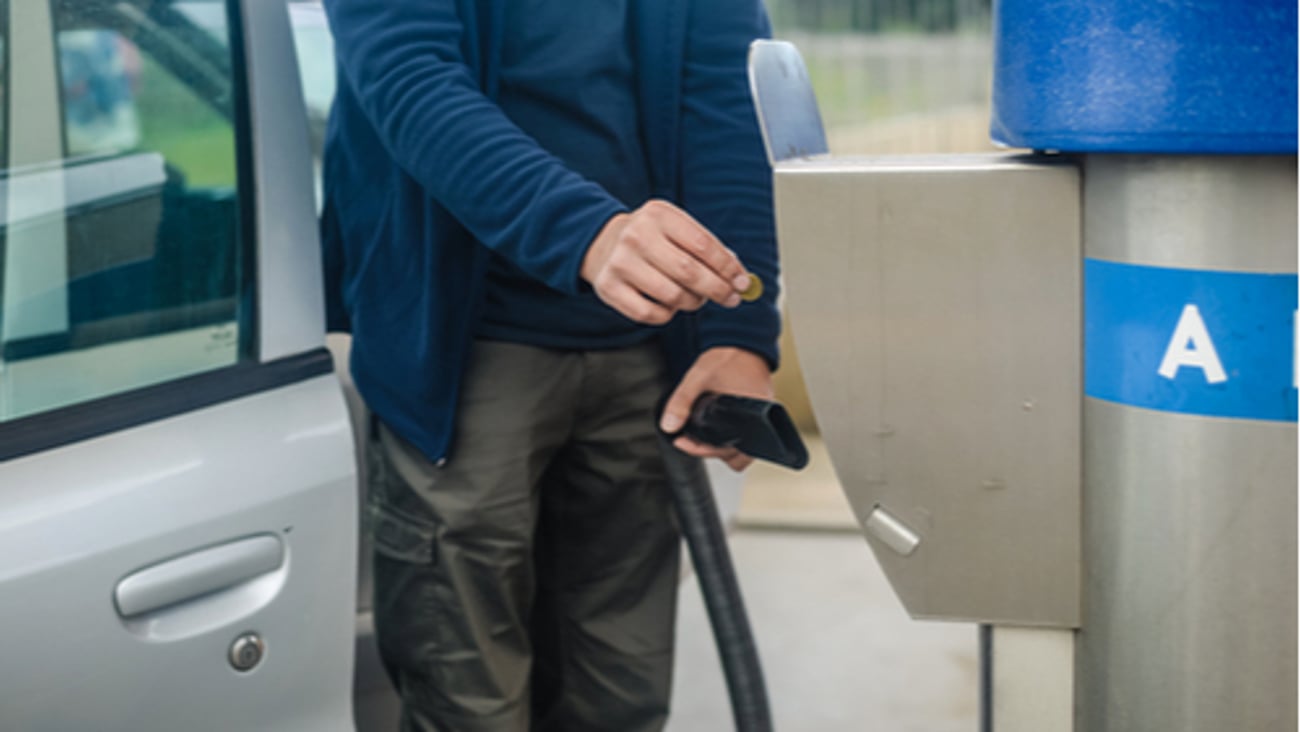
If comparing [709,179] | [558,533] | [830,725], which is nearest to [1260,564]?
[709,179]

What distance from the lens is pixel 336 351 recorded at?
2188 mm

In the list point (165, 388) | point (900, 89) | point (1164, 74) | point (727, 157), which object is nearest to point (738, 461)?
point (727, 157)

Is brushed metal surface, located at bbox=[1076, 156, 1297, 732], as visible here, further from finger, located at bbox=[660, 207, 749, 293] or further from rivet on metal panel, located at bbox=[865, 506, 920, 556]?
finger, located at bbox=[660, 207, 749, 293]

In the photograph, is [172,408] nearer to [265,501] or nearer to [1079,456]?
[265,501]

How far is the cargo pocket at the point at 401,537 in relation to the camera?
68.7 inches

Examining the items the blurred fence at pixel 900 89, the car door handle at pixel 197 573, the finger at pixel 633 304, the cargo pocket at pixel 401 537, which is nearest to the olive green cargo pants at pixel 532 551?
the cargo pocket at pixel 401 537

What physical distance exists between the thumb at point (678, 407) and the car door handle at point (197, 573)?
1.43ft

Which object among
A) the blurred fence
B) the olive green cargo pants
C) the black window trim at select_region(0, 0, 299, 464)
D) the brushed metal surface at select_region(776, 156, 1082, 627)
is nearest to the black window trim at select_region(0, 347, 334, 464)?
the black window trim at select_region(0, 0, 299, 464)

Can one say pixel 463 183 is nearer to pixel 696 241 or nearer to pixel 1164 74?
pixel 696 241

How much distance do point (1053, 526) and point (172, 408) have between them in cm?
91

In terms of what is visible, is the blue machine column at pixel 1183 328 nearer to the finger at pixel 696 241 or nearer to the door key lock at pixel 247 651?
the finger at pixel 696 241

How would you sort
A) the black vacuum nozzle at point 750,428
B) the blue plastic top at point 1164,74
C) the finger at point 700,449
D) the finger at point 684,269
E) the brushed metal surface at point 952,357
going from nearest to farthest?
1. the blue plastic top at point 1164,74
2. the brushed metal surface at point 952,357
3. the finger at point 684,269
4. the black vacuum nozzle at point 750,428
5. the finger at point 700,449

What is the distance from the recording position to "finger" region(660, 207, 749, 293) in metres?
1.30

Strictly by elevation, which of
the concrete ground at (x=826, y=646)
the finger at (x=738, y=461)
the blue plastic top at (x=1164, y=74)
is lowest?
the concrete ground at (x=826, y=646)
